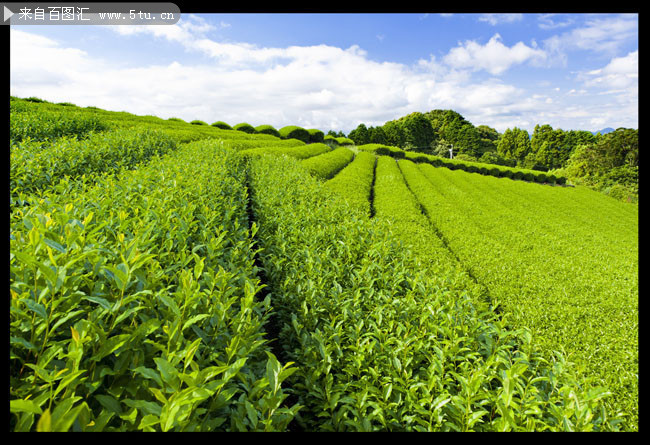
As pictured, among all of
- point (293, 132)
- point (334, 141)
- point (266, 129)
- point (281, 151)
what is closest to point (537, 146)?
point (334, 141)

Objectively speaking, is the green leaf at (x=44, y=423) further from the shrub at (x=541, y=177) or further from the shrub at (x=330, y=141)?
the shrub at (x=330, y=141)

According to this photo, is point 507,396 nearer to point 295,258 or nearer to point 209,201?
point 295,258

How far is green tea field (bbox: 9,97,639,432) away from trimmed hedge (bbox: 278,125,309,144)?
30215 mm

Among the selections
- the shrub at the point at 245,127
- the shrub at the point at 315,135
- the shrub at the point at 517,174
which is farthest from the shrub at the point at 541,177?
the shrub at the point at 245,127

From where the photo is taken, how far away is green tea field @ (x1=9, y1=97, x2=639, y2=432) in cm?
119

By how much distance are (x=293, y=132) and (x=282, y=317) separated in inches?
1451

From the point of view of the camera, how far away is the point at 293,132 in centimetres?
3775

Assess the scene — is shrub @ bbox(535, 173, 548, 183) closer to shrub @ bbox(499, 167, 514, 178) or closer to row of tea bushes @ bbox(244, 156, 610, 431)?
shrub @ bbox(499, 167, 514, 178)

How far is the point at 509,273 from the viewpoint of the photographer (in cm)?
598

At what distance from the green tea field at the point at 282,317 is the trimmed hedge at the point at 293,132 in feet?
99.1

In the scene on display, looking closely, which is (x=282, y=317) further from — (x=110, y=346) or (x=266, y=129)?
(x=266, y=129)

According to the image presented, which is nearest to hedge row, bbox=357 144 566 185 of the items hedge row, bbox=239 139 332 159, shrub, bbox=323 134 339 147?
shrub, bbox=323 134 339 147
